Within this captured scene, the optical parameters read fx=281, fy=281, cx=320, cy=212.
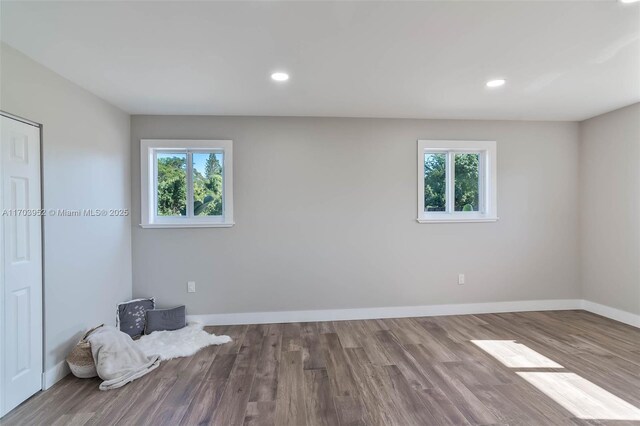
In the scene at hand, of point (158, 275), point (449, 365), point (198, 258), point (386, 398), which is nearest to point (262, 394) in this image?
point (386, 398)

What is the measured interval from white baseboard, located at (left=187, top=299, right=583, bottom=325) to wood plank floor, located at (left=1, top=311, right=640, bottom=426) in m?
0.23

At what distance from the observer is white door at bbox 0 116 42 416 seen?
6.27ft

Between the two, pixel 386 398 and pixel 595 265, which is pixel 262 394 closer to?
pixel 386 398

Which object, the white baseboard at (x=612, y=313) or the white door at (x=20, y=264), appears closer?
the white door at (x=20, y=264)

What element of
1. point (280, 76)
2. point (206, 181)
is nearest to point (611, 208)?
point (280, 76)

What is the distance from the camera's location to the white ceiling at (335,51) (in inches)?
64.4

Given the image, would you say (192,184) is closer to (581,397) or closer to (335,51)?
(335,51)

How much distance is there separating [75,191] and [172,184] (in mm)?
A: 1058

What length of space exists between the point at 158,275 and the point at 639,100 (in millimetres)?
5850

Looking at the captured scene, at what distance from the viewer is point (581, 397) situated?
205 centimetres

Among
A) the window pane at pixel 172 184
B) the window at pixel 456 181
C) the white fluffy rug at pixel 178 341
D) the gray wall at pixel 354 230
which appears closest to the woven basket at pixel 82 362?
the white fluffy rug at pixel 178 341

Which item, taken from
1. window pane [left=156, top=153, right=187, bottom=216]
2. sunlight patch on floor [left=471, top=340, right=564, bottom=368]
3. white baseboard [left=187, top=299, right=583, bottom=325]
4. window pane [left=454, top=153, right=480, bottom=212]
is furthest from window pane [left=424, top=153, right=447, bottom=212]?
window pane [left=156, top=153, right=187, bottom=216]

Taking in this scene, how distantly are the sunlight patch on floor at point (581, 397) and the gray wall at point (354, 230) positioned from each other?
1.45 m

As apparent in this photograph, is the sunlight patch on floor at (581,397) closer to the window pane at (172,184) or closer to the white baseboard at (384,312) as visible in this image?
the white baseboard at (384,312)
